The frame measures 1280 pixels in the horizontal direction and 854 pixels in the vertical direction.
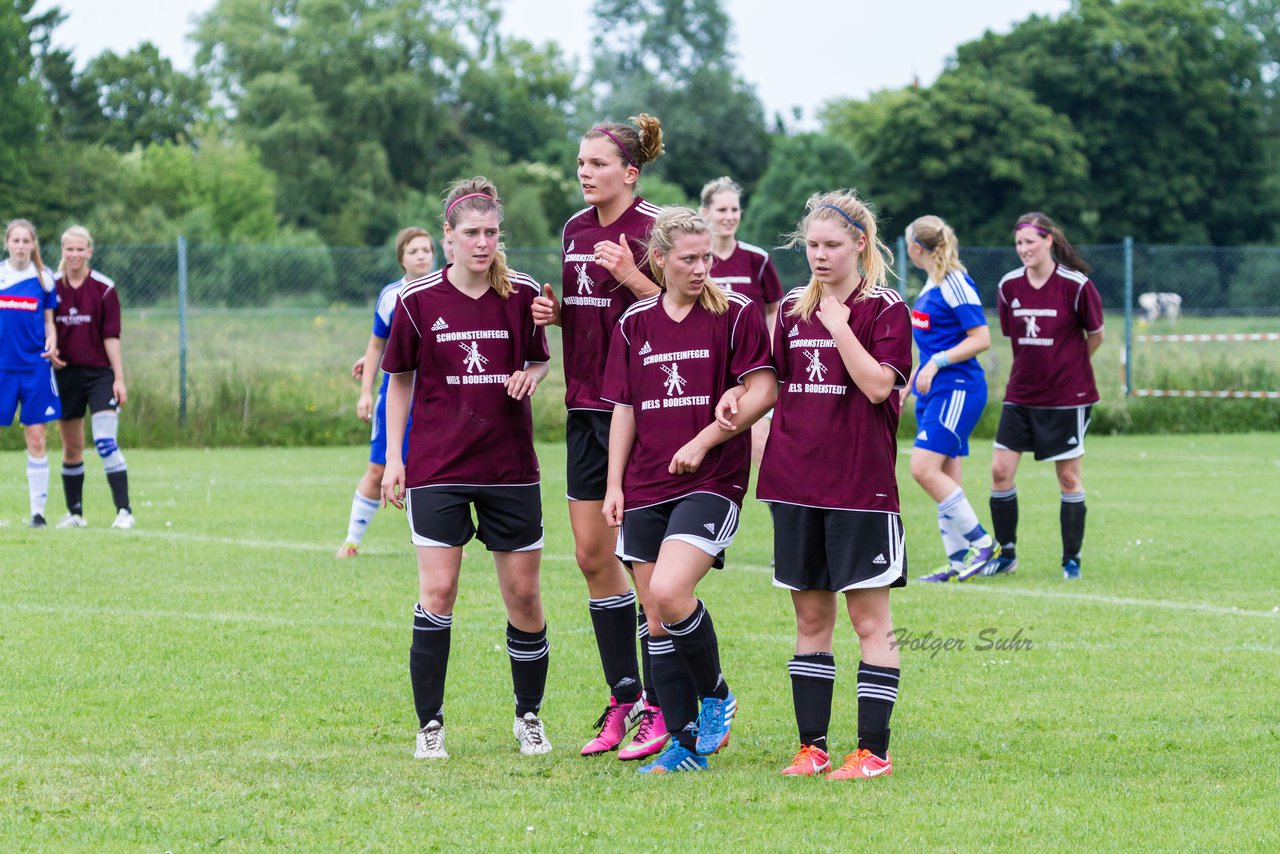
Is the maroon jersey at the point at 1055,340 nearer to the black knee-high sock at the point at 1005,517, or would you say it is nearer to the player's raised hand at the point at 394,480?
the black knee-high sock at the point at 1005,517

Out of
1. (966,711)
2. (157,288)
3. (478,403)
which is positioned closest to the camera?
(478,403)

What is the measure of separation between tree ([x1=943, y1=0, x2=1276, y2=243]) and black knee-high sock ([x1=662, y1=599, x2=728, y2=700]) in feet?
203

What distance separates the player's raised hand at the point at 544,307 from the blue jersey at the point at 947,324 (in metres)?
4.46

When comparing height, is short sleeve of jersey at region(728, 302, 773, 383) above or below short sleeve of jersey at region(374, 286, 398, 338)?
below

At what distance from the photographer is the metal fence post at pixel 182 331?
19.6m

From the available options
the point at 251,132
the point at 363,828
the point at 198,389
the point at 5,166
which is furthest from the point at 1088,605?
the point at 251,132

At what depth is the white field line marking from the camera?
8320 millimetres

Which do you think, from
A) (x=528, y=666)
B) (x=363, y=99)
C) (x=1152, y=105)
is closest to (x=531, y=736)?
(x=528, y=666)

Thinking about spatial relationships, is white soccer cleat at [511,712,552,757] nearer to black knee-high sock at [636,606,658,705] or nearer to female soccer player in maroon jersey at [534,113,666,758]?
female soccer player in maroon jersey at [534,113,666,758]

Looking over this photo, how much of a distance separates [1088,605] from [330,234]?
61.9 metres

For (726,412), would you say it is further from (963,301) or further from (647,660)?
(963,301)

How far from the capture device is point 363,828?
176 inches

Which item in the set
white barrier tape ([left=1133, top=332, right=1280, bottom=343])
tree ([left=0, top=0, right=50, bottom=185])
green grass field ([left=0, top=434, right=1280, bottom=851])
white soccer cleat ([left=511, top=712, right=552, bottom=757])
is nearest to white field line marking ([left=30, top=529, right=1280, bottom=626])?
green grass field ([left=0, top=434, right=1280, bottom=851])

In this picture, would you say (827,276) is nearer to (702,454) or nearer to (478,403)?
(702,454)
